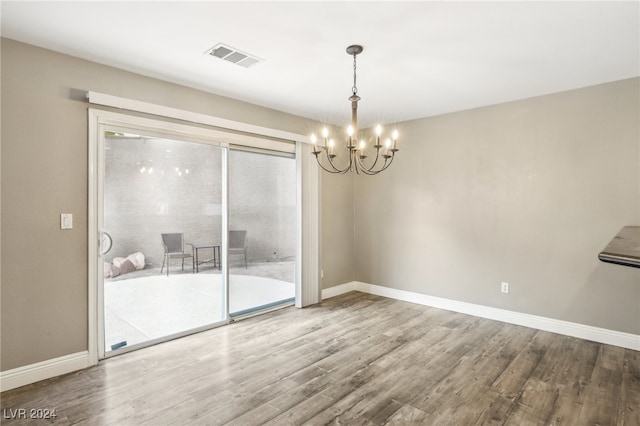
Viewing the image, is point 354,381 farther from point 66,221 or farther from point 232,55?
point 232,55

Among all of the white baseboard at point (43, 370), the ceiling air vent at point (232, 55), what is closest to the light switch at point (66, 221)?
the white baseboard at point (43, 370)

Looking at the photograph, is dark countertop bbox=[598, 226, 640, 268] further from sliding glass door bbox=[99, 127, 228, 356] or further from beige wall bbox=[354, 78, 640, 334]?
sliding glass door bbox=[99, 127, 228, 356]

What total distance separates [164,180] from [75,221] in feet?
2.86

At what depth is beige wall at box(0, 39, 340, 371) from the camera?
2523 mm

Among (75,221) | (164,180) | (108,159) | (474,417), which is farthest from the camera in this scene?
(164,180)

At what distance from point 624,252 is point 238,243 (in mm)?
3481

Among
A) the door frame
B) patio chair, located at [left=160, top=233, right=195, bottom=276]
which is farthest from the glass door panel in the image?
patio chair, located at [left=160, top=233, right=195, bottom=276]

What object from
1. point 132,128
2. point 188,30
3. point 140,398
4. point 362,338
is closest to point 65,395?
point 140,398

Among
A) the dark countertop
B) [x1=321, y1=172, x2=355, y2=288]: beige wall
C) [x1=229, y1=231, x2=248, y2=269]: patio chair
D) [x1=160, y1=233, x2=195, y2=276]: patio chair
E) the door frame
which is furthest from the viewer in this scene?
[x1=321, y1=172, x2=355, y2=288]: beige wall

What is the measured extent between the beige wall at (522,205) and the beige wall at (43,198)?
3.81 metres

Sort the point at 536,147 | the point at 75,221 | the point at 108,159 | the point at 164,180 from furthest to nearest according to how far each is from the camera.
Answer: the point at 536,147 → the point at 164,180 → the point at 108,159 → the point at 75,221

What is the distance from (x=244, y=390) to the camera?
253 cm

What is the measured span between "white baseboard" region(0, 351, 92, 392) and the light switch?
1.08m

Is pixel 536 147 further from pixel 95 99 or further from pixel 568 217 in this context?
pixel 95 99
